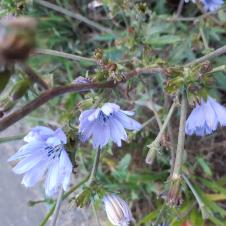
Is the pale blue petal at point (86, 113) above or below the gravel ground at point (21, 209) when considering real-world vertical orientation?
above

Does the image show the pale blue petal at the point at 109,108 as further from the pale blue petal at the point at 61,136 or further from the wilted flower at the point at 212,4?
the wilted flower at the point at 212,4

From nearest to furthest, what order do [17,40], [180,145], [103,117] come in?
1. [17,40]
2. [180,145]
3. [103,117]

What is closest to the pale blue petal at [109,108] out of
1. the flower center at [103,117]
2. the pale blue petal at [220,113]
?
the flower center at [103,117]

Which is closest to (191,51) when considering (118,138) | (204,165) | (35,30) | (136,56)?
(136,56)

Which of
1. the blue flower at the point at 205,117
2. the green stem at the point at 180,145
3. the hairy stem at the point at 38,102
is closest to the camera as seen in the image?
the hairy stem at the point at 38,102

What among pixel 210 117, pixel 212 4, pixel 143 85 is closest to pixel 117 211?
pixel 210 117

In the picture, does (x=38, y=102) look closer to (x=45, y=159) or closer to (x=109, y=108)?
(x=109, y=108)
